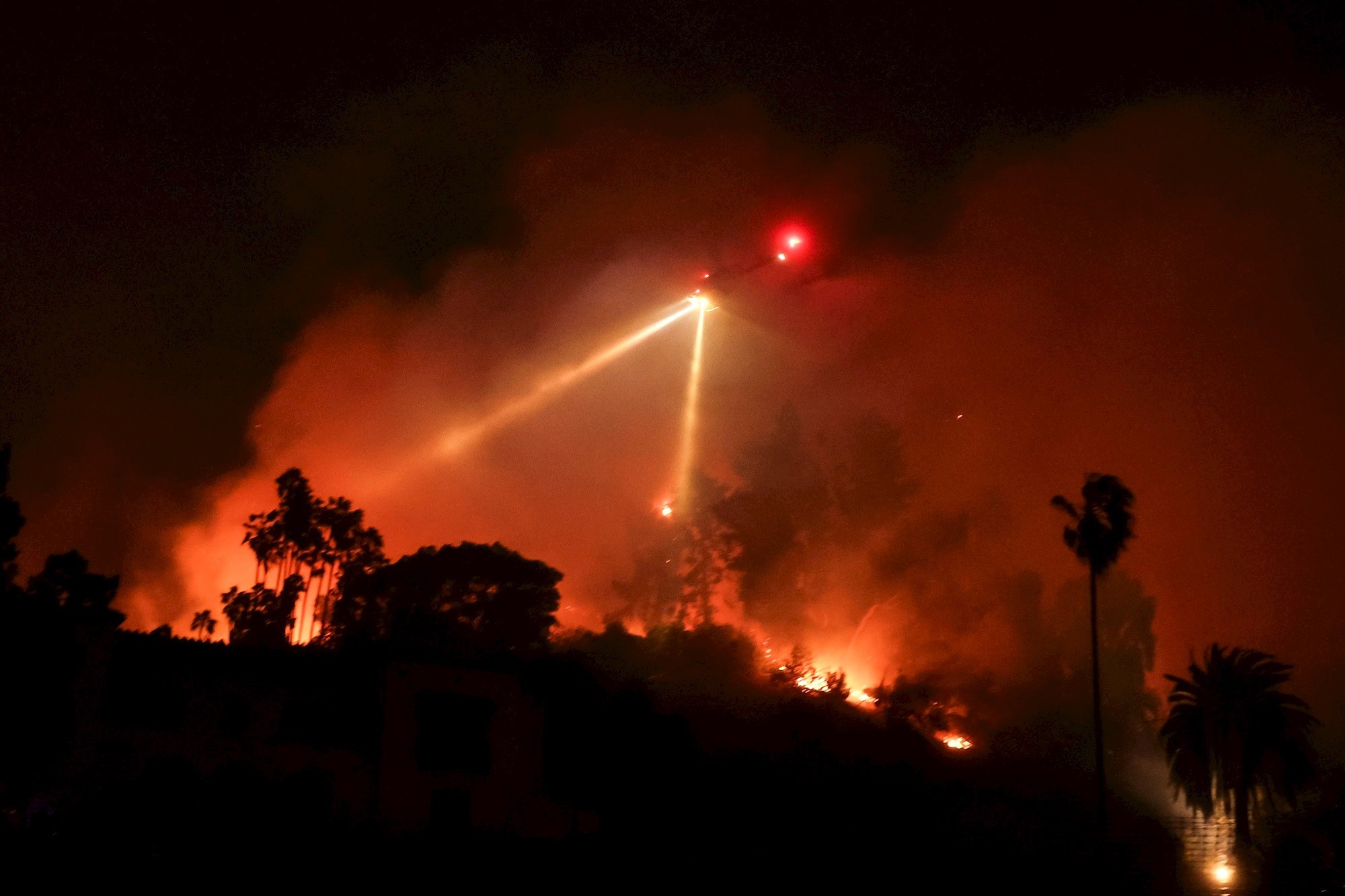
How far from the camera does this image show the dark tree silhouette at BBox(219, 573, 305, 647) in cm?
7456

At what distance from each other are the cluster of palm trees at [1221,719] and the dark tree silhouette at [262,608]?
53160 mm

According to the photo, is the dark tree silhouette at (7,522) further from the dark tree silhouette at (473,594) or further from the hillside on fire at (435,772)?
the dark tree silhouette at (473,594)

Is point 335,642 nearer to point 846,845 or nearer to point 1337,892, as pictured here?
point 846,845

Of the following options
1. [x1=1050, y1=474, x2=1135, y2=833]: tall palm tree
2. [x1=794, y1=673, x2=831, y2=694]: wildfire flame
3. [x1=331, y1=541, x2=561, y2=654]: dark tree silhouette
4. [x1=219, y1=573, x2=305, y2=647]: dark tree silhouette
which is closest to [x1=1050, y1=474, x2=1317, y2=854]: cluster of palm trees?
[x1=1050, y1=474, x2=1135, y2=833]: tall palm tree

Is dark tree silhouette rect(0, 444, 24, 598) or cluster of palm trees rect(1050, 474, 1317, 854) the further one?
cluster of palm trees rect(1050, 474, 1317, 854)

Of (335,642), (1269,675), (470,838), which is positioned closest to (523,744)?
(470,838)

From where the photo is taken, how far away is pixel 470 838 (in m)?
30.7

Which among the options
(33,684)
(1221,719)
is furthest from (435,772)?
(1221,719)

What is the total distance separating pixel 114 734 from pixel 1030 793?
4033cm

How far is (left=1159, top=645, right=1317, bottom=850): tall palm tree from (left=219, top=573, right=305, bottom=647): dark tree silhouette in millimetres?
54945

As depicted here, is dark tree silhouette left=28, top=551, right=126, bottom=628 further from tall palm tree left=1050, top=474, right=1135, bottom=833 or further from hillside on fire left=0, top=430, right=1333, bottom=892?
tall palm tree left=1050, top=474, right=1135, bottom=833

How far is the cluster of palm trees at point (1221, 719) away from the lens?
42.7 meters

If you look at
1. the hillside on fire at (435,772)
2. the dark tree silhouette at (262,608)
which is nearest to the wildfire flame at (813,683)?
the hillside on fire at (435,772)

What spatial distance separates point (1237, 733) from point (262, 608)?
6115 cm
